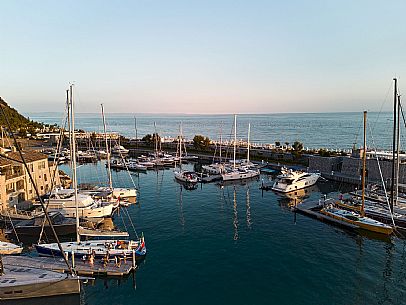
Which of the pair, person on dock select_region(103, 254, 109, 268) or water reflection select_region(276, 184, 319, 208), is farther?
water reflection select_region(276, 184, 319, 208)

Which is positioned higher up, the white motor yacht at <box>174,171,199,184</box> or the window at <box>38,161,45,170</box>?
the window at <box>38,161,45,170</box>

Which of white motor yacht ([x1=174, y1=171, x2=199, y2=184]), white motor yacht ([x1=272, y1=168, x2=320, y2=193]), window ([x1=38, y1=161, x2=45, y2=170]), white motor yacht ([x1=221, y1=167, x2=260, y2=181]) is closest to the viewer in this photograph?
window ([x1=38, y1=161, x2=45, y2=170])

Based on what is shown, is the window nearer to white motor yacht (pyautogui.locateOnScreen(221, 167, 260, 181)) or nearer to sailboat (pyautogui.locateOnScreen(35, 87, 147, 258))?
sailboat (pyautogui.locateOnScreen(35, 87, 147, 258))

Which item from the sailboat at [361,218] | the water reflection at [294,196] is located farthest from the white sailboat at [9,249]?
the sailboat at [361,218]

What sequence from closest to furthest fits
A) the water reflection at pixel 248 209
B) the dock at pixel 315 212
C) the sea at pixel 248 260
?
the sea at pixel 248 260 → the dock at pixel 315 212 → the water reflection at pixel 248 209

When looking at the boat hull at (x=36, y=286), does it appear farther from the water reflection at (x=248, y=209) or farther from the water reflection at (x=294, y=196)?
the water reflection at (x=294, y=196)

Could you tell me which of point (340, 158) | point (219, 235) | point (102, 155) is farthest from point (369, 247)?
point (102, 155)


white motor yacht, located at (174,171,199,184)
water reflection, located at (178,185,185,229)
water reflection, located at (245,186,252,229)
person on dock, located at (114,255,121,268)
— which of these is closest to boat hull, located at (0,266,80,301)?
person on dock, located at (114,255,121,268)
